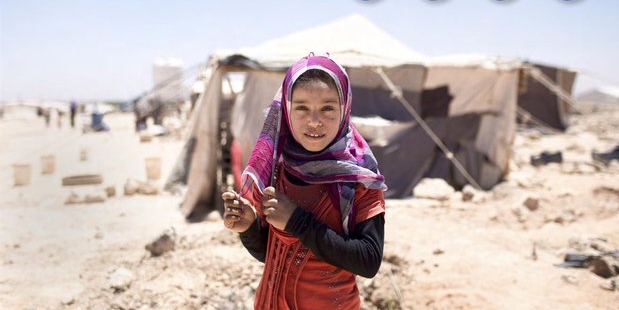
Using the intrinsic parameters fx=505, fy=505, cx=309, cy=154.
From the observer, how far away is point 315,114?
4.45ft

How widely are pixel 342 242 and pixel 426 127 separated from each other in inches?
233

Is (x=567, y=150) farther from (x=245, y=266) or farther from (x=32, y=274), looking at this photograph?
(x=32, y=274)

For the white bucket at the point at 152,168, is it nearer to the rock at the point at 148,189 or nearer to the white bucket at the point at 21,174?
the rock at the point at 148,189

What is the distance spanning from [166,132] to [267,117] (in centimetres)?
1860

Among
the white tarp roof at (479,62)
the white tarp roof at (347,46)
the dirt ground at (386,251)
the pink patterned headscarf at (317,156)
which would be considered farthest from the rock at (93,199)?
the pink patterned headscarf at (317,156)

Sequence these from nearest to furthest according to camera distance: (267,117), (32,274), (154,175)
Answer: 1. (267,117)
2. (32,274)
3. (154,175)

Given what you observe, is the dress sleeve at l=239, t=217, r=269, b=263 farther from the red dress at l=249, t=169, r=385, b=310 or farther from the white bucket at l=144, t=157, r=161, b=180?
the white bucket at l=144, t=157, r=161, b=180

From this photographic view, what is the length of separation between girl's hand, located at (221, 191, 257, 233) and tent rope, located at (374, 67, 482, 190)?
5573mm

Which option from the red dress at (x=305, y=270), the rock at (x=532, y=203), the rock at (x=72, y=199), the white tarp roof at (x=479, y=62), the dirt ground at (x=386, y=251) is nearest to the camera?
the red dress at (x=305, y=270)

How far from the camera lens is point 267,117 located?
58.4 inches

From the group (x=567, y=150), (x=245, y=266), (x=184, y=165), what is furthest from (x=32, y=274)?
(x=567, y=150)

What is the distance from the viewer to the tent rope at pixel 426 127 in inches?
271

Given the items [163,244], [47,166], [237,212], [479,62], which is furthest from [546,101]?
[237,212]

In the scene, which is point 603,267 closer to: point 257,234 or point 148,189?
point 257,234
